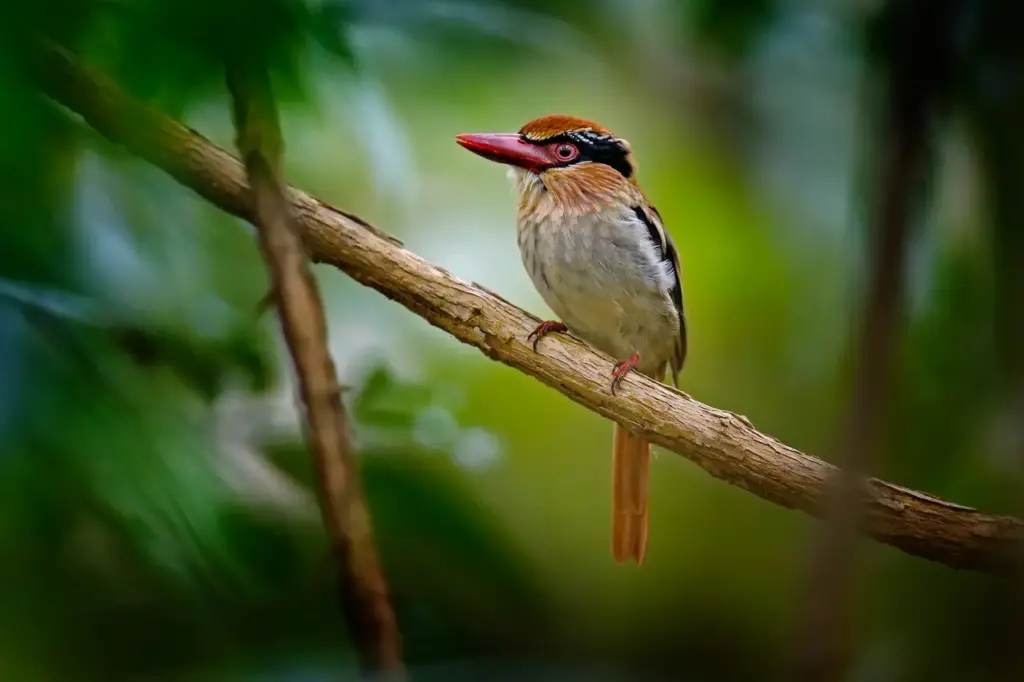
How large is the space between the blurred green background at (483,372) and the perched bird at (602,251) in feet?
0.15

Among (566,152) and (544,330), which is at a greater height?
(566,152)

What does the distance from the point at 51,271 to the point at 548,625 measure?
0.67 meters

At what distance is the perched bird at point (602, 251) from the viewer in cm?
108

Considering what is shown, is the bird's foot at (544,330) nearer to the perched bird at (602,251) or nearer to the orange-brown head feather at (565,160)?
the perched bird at (602,251)

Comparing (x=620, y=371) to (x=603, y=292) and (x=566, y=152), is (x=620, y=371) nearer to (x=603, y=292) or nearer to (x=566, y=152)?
(x=603, y=292)

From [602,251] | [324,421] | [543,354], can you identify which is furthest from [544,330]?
[324,421]

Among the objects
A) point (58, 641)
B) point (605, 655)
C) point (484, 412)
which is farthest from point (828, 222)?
point (58, 641)

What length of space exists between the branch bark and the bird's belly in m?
0.07

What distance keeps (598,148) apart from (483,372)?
0.28 metres

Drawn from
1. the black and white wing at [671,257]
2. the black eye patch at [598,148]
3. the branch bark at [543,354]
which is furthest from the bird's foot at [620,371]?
the black eye patch at [598,148]

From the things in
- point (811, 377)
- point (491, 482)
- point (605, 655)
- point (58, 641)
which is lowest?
point (58, 641)

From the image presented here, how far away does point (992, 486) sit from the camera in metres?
1.03

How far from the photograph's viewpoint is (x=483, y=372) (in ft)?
3.66

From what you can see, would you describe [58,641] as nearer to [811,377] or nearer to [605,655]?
[605,655]
